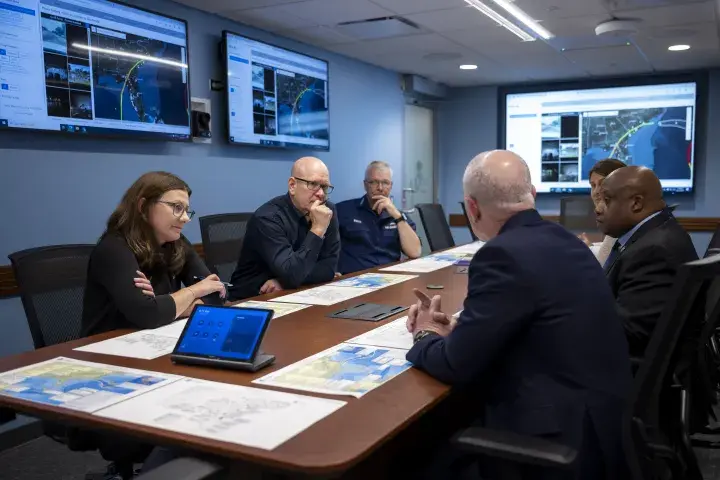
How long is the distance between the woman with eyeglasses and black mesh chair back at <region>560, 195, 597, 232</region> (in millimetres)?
4269

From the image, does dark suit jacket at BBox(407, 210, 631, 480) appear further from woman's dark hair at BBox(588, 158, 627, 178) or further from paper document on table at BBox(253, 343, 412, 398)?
woman's dark hair at BBox(588, 158, 627, 178)

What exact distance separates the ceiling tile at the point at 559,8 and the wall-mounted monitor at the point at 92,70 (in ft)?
7.38

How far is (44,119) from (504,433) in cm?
278

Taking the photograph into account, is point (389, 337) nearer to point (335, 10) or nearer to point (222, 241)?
point (222, 241)

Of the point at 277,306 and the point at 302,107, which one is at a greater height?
the point at 302,107

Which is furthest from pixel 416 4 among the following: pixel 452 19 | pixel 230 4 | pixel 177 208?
pixel 177 208

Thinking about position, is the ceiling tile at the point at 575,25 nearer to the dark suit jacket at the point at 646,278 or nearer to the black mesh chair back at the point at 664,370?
the dark suit jacket at the point at 646,278

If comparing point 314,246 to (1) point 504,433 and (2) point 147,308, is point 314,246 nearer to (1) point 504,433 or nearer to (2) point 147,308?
(2) point 147,308

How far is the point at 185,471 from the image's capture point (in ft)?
3.29

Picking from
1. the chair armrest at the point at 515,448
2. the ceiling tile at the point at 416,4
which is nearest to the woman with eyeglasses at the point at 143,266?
the chair armrest at the point at 515,448

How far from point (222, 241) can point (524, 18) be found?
9.17 feet

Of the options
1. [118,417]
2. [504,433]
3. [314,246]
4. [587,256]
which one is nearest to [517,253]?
[587,256]

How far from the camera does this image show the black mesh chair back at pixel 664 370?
1.16 m

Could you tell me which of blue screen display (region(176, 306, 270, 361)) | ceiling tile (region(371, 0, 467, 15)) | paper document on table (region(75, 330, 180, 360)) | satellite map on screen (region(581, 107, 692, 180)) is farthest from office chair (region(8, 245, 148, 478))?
satellite map on screen (region(581, 107, 692, 180))
